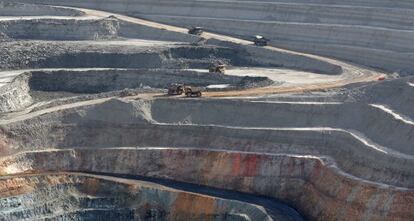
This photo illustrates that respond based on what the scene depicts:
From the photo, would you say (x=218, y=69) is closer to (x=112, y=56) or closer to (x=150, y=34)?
(x=112, y=56)

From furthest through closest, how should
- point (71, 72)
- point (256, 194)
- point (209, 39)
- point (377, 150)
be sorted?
point (209, 39) < point (71, 72) < point (256, 194) < point (377, 150)

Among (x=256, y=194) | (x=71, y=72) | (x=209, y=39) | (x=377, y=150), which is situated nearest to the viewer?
(x=377, y=150)

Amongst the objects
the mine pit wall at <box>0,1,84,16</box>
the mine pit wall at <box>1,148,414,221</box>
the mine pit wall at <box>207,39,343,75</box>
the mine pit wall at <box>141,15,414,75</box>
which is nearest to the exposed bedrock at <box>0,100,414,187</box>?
the mine pit wall at <box>1,148,414,221</box>

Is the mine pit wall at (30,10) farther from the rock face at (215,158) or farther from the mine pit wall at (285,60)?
the rock face at (215,158)

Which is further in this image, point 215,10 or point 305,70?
point 215,10

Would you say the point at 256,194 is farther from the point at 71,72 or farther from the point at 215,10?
the point at 215,10

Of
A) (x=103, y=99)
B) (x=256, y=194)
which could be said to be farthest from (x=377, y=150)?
(x=103, y=99)

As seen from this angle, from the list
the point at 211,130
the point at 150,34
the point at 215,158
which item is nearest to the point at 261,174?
the point at 215,158
